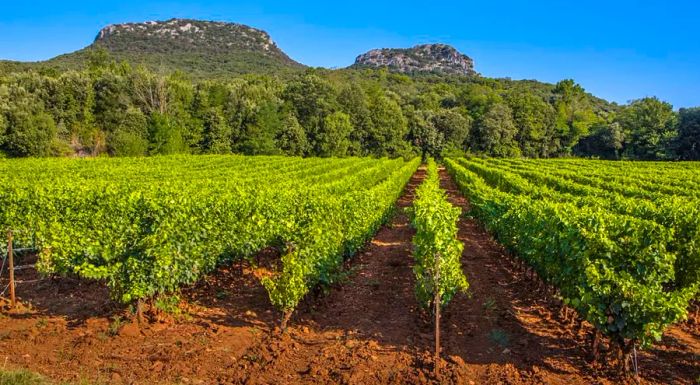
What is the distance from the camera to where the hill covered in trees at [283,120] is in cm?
6334

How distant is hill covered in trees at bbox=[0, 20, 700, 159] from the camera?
63.3 metres

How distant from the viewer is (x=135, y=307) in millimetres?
9305

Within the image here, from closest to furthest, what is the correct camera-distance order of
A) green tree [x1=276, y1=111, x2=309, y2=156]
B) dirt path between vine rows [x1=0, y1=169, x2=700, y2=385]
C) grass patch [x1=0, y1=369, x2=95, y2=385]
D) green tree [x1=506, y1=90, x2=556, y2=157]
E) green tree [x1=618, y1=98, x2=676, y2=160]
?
grass patch [x1=0, y1=369, x2=95, y2=385] → dirt path between vine rows [x1=0, y1=169, x2=700, y2=385] → green tree [x1=276, y1=111, x2=309, y2=156] → green tree [x1=618, y1=98, x2=676, y2=160] → green tree [x1=506, y1=90, x2=556, y2=157]

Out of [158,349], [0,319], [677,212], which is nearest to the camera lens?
[158,349]

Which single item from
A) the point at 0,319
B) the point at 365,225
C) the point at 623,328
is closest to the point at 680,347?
the point at 623,328

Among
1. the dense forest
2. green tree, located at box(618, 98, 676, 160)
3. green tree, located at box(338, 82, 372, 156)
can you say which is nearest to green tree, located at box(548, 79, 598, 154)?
the dense forest

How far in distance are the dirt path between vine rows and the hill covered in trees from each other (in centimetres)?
5406

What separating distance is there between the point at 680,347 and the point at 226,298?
899 centimetres

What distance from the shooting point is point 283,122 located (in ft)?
257

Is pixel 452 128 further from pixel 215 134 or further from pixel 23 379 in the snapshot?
pixel 23 379

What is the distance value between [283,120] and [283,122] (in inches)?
49.2

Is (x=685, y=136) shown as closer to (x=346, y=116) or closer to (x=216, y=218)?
(x=346, y=116)

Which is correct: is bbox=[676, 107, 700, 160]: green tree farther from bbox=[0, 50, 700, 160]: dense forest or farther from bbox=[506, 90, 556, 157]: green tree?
bbox=[506, 90, 556, 157]: green tree

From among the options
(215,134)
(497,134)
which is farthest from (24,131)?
(497,134)
